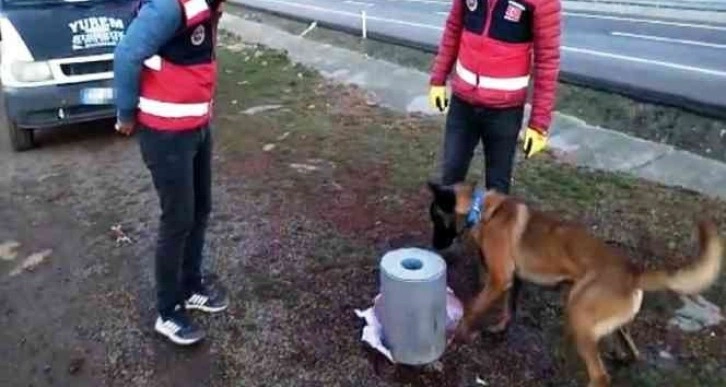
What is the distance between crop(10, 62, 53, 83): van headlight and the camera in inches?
233

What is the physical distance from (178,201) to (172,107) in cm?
41

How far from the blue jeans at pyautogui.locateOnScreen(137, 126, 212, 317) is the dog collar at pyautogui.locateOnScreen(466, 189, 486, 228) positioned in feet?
3.85

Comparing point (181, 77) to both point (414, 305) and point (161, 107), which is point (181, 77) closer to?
point (161, 107)

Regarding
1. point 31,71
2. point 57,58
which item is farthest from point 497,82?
point 31,71

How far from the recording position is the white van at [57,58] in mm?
5879

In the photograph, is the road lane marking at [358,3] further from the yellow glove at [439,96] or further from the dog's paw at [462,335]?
the dog's paw at [462,335]

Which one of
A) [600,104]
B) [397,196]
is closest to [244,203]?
[397,196]

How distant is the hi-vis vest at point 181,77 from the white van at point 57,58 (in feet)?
11.5

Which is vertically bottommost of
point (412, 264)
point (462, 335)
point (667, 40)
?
point (667, 40)

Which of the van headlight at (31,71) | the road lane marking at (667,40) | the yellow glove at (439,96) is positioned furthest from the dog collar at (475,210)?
the road lane marking at (667,40)

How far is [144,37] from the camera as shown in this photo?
2.51 m

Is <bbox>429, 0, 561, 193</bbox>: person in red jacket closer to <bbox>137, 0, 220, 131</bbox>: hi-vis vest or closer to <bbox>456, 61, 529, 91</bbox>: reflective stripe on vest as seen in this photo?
<bbox>456, 61, 529, 91</bbox>: reflective stripe on vest

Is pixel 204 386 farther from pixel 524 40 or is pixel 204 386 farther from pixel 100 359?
pixel 524 40

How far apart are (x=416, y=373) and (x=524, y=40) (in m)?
1.52
